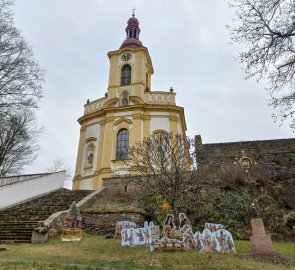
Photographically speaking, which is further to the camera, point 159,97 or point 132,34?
point 132,34

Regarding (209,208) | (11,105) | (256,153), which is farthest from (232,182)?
(11,105)

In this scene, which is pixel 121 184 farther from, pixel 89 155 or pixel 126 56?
pixel 126 56

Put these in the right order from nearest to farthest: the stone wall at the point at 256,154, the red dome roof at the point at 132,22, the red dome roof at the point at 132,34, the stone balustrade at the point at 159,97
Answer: the stone wall at the point at 256,154, the stone balustrade at the point at 159,97, the red dome roof at the point at 132,34, the red dome roof at the point at 132,22

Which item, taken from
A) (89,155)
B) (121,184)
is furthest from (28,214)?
(89,155)

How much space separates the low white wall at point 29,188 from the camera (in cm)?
1490

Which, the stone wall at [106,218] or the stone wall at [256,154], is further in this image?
the stone wall at [256,154]

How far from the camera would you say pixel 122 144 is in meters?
23.7

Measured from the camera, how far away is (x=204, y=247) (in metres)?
8.40

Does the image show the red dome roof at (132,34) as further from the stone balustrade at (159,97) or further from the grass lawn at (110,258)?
the grass lawn at (110,258)

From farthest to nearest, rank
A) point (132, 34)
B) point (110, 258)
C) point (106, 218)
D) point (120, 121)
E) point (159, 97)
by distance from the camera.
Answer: point (132, 34) → point (159, 97) → point (120, 121) → point (106, 218) → point (110, 258)

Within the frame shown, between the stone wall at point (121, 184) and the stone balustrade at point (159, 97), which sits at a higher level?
the stone balustrade at point (159, 97)

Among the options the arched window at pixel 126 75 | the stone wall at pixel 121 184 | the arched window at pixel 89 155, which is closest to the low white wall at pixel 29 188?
the stone wall at pixel 121 184

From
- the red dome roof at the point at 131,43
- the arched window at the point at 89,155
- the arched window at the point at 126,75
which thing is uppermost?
the red dome roof at the point at 131,43

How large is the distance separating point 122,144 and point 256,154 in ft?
35.3
